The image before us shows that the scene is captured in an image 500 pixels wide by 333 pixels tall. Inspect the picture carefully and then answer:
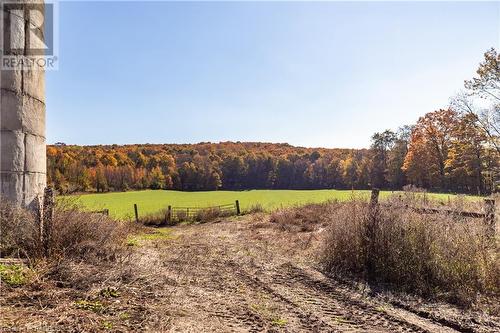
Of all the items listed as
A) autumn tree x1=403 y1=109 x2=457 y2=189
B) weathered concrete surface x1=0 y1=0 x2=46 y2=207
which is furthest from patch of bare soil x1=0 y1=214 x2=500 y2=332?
autumn tree x1=403 y1=109 x2=457 y2=189

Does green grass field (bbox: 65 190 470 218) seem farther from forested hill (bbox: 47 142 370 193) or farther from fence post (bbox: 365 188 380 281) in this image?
forested hill (bbox: 47 142 370 193)

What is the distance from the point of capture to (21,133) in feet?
23.6

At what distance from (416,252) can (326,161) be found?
6727 cm

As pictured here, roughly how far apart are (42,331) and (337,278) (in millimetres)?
5849

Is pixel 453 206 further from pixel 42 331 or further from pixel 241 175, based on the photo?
pixel 241 175

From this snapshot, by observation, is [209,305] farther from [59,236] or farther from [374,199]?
[374,199]

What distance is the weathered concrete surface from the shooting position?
22.6ft

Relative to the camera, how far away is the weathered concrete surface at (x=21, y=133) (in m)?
6.90

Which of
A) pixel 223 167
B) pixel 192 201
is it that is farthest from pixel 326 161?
pixel 192 201

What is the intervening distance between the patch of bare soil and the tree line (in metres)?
20.2

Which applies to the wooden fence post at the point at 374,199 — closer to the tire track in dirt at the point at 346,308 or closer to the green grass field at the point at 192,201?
the tire track in dirt at the point at 346,308

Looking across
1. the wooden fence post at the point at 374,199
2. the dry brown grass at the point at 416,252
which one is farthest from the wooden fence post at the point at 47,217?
the wooden fence post at the point at 374,199

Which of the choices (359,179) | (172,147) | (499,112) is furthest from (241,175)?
(499,112)

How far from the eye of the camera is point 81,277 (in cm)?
571
